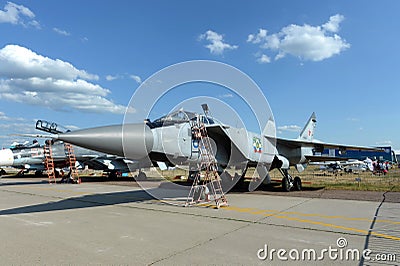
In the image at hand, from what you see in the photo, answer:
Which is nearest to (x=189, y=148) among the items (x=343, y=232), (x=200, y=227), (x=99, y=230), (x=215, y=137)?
(x=215, y=137)

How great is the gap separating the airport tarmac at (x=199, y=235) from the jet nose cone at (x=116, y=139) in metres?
1.73

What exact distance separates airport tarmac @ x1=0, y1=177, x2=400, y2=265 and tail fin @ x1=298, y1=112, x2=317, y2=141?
989 centimetres

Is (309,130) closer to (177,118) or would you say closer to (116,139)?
(177,118)

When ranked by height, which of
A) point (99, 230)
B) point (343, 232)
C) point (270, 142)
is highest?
point (270, 142)

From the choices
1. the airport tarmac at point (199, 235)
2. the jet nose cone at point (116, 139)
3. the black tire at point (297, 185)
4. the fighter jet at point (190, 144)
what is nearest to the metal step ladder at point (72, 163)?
the airport tarmac at point (199, 235)

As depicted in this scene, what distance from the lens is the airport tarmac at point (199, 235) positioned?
432 centimetres

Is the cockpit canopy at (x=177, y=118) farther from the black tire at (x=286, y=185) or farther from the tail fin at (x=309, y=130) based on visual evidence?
the tail fin at (x=309, y=130)

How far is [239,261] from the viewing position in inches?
163

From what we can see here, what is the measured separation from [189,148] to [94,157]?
54.6 ft

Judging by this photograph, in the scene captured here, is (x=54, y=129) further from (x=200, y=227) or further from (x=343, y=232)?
(x=343, y=232)

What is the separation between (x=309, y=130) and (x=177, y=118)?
1326cm

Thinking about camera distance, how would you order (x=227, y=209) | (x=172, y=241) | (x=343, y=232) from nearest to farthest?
1. (x=172, y=241)
2. (x=343, y=232)
3. (x=227, y=209)

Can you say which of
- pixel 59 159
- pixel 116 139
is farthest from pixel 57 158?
pixel 116 139

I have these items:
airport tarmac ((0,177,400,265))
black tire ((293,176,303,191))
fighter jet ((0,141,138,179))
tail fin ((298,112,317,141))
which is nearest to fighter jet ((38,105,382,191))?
black tire ((293,176,303,191))
